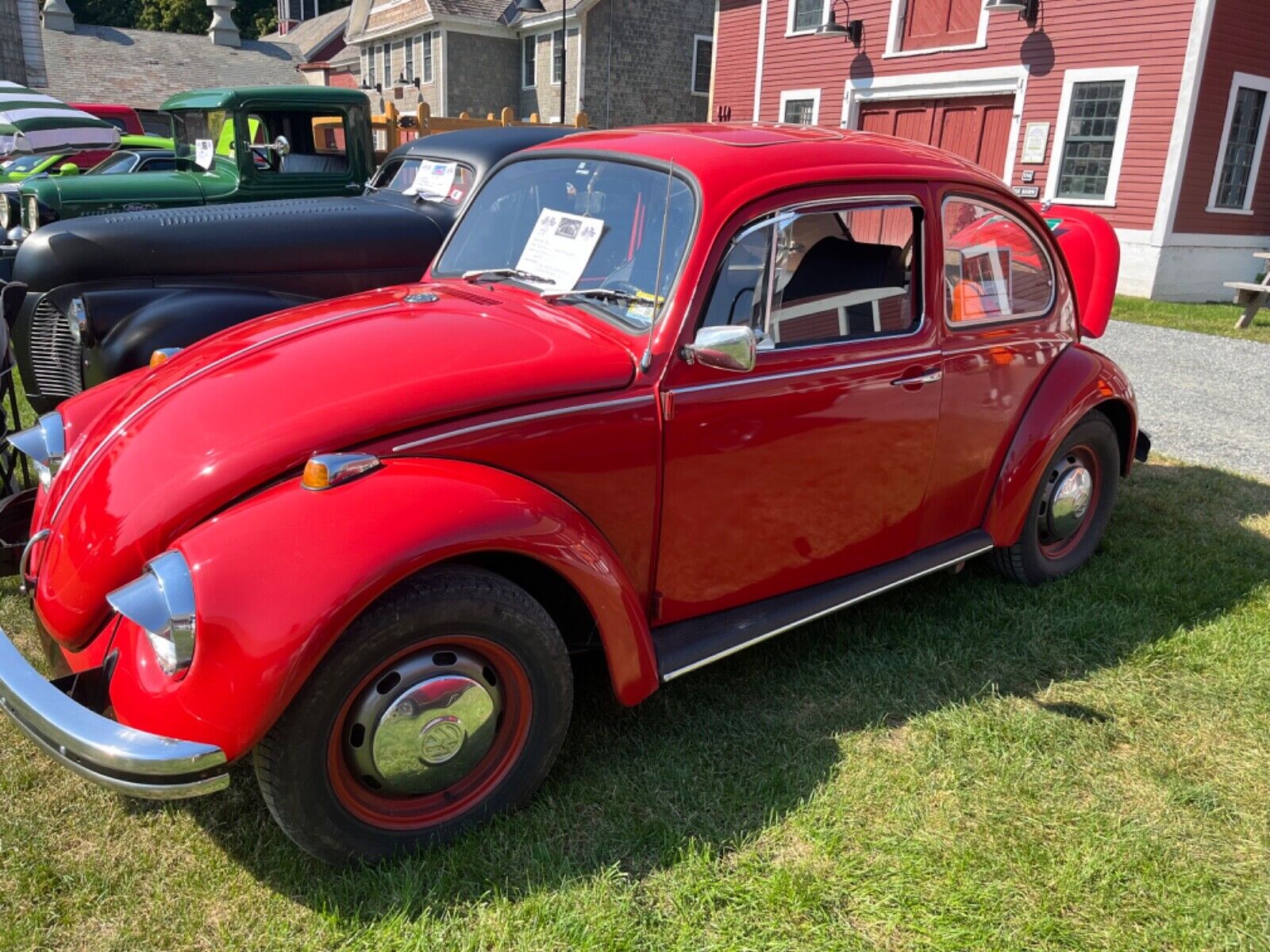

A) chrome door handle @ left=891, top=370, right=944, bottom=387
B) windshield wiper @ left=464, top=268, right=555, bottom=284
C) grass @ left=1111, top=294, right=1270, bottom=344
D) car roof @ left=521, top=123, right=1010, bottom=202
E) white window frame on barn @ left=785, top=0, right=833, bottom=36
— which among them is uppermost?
white window frame on barn @ left=785, top=0, right=833, bottom=36

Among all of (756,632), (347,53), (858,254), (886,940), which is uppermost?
(347,53)

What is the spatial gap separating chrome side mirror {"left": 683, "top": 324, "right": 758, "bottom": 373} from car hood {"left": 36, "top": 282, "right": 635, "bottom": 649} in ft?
0.76

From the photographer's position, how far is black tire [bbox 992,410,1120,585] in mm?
3900

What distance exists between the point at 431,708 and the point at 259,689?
44 centimetres

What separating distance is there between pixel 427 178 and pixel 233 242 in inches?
61.9

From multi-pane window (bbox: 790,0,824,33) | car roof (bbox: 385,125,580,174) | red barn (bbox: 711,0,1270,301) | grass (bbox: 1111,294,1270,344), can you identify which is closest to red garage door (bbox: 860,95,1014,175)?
red barn (bbox: 711,0,1270,301)

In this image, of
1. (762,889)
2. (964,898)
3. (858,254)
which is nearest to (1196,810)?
(964,898)

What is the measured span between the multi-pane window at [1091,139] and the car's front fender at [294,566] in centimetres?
1428

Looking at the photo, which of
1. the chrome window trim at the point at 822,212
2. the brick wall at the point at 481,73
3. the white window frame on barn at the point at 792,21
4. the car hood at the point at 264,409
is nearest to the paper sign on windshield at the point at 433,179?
the car hood at the point at 264,409

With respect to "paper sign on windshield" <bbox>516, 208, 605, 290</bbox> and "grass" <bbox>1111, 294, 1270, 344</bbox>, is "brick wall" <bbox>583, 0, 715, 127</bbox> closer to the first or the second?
"grass" <bbox>1111, 294, 1270, 344</bbox>

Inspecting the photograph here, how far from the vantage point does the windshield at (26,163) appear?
44.3 ft

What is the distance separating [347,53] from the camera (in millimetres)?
39906

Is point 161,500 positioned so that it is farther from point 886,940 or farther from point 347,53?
point 347,53

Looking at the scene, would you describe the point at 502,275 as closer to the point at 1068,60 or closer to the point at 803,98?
the point at 1068,60
